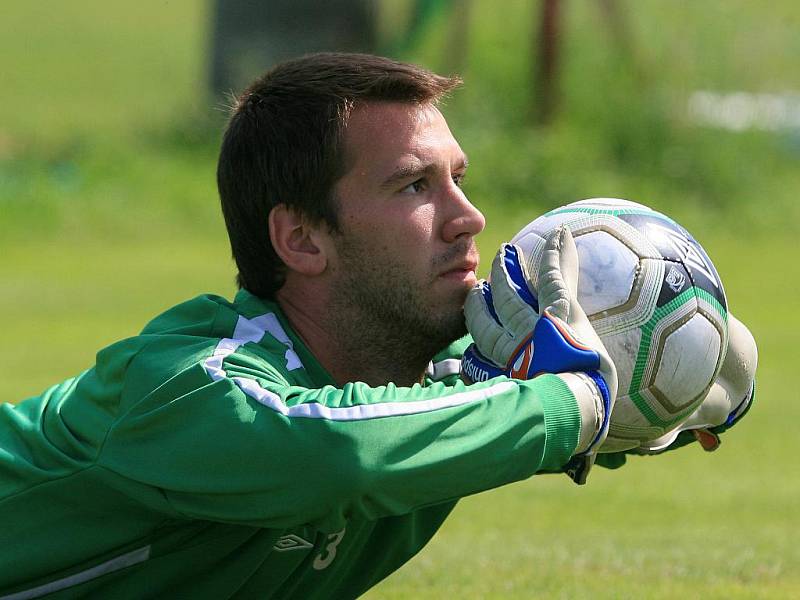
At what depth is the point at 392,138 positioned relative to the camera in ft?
14.4

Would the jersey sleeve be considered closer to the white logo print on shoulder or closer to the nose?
the white logo print on shoulder

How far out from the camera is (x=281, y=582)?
4477mm

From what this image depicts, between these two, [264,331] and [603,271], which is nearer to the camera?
[264,331]

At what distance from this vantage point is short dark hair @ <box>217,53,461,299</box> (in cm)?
444

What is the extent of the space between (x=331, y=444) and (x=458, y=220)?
101 centimetres

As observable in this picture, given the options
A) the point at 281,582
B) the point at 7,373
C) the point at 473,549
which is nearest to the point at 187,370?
the point at 281,582

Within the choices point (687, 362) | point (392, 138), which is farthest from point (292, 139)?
point (687, 362)

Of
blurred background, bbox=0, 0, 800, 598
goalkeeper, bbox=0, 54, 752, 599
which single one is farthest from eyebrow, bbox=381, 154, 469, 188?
blurred background, bbox=0, 0, 800, 598

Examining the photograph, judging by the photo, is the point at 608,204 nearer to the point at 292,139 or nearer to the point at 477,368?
the point at 477,368

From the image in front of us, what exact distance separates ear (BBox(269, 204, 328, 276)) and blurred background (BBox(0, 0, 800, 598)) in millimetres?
8585

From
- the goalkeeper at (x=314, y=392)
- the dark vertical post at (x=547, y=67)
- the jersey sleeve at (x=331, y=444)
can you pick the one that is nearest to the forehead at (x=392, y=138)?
the goalkeeper at (x=314, y=392)

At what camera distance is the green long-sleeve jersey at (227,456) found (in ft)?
11.9

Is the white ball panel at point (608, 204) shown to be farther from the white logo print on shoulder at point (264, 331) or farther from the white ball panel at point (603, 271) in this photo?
the white logo print on shoulder at point (264, 331)

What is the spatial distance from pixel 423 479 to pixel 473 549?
4070mm
